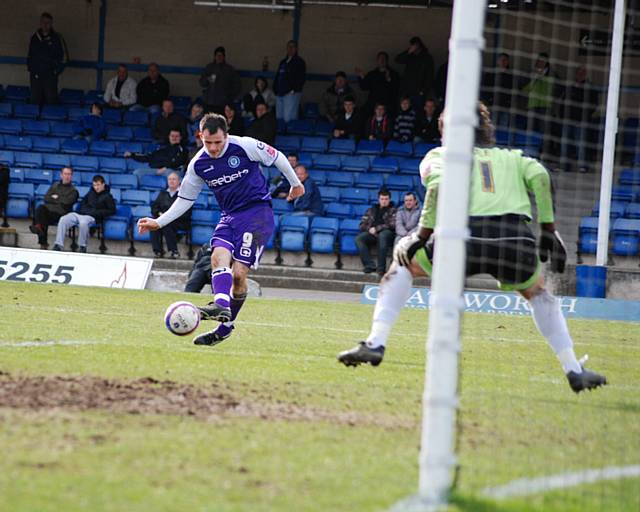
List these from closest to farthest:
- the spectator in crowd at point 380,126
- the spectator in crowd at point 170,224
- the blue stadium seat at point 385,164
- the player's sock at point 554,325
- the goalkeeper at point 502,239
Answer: the goalkeeper at point 502,239 → the player's sock at point 554,325 → the spectator in crowd at point 170,224 → the blue stadium seat at point 385,164 → the spectator in crowd at point 380,126

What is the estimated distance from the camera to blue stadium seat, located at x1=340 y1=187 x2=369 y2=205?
24109 mm

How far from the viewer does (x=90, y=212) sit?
23109 mm

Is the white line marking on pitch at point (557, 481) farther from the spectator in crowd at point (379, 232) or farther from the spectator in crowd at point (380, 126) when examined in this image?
the spectator in crowd at point (380, 126)

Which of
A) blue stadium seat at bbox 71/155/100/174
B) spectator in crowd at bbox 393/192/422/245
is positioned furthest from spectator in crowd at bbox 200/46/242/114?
spectator in crowd at bbox 393/192/422/245

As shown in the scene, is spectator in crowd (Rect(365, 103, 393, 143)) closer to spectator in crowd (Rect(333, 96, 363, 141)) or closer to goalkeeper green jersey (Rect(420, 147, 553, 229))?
spectator in crowd (Rect(333, 96, 363, 141))

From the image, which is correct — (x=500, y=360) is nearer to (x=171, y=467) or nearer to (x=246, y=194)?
(x=246, y=194)

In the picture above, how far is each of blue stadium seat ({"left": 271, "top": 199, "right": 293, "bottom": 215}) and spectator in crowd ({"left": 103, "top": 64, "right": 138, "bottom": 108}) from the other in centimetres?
597

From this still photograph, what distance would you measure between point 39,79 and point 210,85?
185 inches

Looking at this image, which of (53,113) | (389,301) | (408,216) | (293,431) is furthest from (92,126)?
(293,431)

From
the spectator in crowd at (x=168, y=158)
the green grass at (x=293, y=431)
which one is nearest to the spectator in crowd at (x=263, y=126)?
the spectator in crowd at (x=168, y=158)

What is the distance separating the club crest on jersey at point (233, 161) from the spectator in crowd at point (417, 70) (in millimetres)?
15717

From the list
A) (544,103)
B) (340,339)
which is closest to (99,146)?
(544,103)

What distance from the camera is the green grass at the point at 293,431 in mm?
4711

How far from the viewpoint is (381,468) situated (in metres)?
5.32
